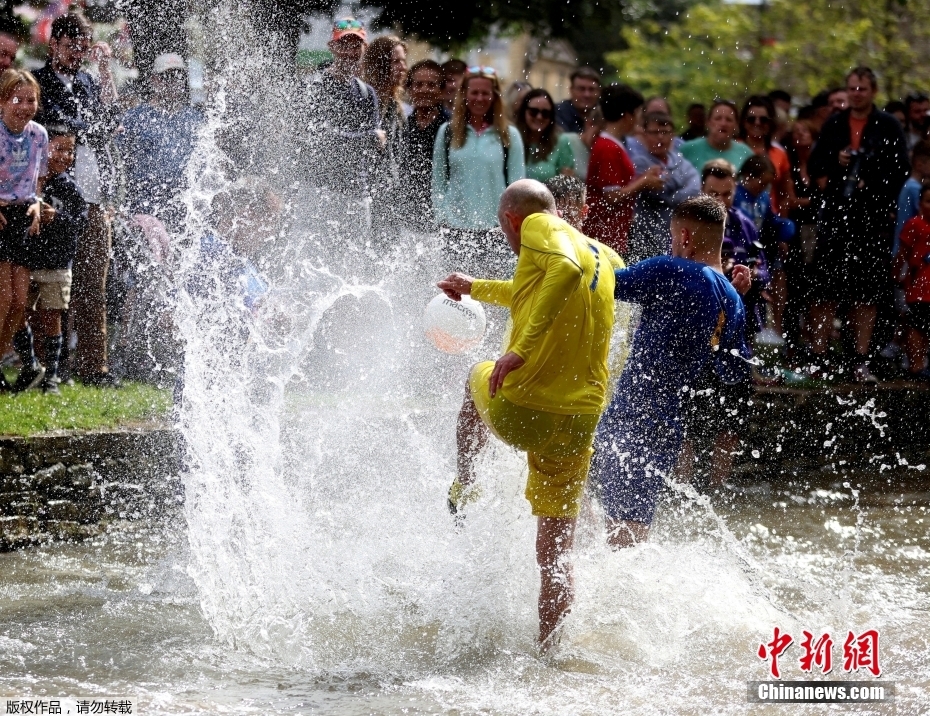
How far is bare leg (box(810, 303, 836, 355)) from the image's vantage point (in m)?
11.2

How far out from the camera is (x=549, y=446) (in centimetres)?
577

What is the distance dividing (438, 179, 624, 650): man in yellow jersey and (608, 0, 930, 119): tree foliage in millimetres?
15447

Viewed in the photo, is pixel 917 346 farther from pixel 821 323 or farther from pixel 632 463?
pixel 632 463

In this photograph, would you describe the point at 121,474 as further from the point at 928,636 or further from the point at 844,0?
the point at 844,0

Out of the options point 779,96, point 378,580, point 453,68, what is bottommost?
point 378,580

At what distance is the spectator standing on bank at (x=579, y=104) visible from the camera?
1094 centimetres

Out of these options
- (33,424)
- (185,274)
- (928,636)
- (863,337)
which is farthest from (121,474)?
(863,337)

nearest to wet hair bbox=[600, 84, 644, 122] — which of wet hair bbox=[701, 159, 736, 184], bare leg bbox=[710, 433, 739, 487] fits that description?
wet hair bbox=[701, 159, 736, 184]

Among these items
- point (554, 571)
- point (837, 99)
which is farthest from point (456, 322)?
point (837, 99)

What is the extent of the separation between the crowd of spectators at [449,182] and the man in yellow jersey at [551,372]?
3363mm

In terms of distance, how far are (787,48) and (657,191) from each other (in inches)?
621

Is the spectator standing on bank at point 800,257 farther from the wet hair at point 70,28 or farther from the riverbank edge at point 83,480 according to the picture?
the wet hair at point 70,28

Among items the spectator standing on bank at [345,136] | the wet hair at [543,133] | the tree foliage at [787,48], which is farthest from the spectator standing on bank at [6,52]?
Answer: the tree foliage at [787,48]

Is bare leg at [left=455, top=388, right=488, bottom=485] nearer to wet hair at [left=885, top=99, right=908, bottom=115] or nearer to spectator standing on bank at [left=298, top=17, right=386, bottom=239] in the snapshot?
spectator standing on bank at [left=298, top=17, right=386, bottom=239]
